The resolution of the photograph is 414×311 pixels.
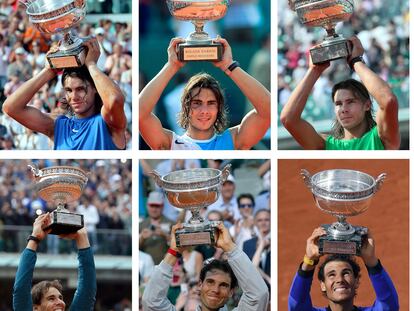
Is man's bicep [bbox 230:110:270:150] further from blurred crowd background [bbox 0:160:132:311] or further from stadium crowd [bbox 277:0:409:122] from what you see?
stadium crowd [bbox 277:0:409:122]

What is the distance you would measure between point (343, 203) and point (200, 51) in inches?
28.2

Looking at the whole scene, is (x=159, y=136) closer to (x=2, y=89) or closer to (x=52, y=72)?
(x=52, y=72)

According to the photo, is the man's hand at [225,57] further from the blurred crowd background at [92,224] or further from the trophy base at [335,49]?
the blurred crowd background at [92,224]

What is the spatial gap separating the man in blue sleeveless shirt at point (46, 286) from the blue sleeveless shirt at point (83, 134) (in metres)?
0.29

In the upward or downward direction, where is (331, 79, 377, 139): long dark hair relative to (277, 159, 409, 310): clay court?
upward

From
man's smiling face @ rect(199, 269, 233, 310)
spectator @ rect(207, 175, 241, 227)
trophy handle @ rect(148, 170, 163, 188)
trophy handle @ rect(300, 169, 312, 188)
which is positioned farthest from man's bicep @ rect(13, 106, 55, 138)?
trophy handle @ rect(300, 169, 312, 188)

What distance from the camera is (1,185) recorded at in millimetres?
6617

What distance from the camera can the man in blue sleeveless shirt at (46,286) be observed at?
16.9 ft

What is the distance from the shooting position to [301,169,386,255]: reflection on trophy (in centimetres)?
514

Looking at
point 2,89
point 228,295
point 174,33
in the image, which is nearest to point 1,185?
point 2,89

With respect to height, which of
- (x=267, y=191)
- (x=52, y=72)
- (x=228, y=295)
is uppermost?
(x=52, y=72)

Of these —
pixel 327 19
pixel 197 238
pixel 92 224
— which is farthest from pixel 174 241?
pixel 92 224

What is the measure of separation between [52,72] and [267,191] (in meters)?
0.91

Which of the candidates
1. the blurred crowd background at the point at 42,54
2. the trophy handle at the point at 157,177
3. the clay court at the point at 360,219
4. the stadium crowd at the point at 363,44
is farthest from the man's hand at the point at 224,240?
the stadium crowd at the point at 363,44
